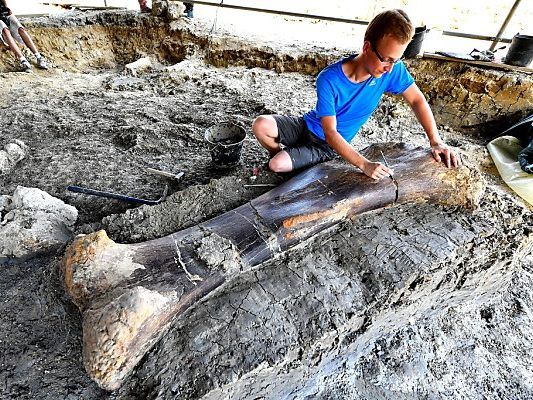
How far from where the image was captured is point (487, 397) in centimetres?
221

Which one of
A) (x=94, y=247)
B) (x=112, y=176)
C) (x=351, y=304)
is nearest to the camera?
(x=94, y=247)

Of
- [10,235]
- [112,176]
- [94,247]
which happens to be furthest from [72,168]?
[94,247]

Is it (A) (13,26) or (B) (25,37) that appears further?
(B) (25,37)

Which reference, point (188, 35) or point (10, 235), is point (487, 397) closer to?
point (10, 235)

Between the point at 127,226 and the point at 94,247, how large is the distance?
381 millimetres

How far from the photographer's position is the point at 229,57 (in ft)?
16.4

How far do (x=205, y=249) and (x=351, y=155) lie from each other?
3.23ft

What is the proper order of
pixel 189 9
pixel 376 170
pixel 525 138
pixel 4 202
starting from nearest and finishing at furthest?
pixel 376 170
pixel 4 202
pixel 525 138
pixel 189 9

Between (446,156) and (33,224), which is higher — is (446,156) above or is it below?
above

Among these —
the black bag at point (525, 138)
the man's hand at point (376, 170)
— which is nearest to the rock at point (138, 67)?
the man's hand at point (376, 170)

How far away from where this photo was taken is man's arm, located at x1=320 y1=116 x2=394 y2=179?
199 centimetres

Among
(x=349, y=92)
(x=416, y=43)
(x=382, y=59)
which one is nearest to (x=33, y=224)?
(x=349, y=92)

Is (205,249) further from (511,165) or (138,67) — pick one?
(138,67)

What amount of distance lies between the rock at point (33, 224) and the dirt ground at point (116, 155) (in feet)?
0.26
